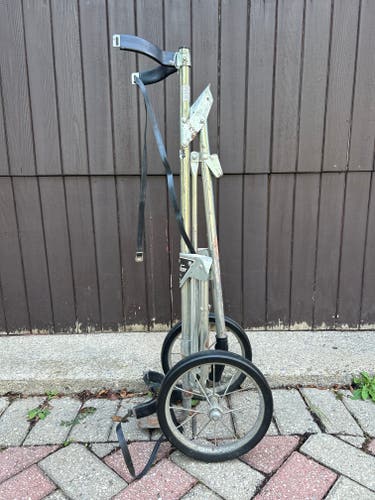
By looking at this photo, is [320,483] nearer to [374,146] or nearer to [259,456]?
[259,456]

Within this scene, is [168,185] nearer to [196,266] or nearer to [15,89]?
[196,266]

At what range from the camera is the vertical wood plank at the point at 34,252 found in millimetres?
2562

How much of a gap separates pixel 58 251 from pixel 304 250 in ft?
5.75

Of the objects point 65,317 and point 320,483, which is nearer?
point 320,483

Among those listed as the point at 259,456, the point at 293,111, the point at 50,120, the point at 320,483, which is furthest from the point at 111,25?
the point at 320,483

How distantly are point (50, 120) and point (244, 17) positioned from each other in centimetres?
138

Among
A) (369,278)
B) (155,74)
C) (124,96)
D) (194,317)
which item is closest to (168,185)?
(155,74)

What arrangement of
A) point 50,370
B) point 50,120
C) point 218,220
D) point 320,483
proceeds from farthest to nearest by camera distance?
point 218,220
point 50,120
point 50,370
point 320,483

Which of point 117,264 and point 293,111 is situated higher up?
point 293,111

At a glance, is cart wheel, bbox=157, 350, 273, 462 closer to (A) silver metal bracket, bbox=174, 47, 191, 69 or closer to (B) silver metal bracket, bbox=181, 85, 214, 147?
(B) silver metal bracket, bbox=181, 85, 214, 147

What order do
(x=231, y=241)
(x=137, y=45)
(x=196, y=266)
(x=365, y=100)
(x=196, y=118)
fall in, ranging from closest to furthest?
(x=137, y=45), (x=196, y=118), (x=196, y=266), (x=365, y=100), (x=231, y=241)

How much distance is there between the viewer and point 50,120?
243cm

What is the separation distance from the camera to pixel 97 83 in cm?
237

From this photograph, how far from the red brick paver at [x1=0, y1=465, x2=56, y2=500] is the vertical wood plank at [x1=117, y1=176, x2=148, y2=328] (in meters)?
1.22
